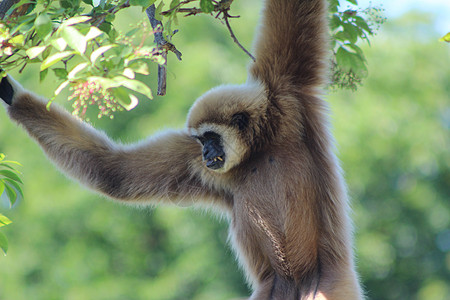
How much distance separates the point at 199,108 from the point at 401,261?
48.2 feet

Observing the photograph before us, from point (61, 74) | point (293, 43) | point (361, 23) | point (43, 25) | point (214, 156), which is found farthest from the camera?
point (361, 23)

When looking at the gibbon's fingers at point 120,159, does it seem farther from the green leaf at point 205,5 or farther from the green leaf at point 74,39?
the green leaf at point 74,39

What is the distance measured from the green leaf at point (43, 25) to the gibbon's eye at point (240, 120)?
1.92 metres

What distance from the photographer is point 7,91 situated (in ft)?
13.7

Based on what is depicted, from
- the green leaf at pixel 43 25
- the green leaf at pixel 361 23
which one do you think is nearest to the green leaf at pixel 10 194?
the green leaf at pixel 43 25

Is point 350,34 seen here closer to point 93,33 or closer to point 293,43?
point 293,43

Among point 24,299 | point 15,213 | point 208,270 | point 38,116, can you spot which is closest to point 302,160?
point 38,116

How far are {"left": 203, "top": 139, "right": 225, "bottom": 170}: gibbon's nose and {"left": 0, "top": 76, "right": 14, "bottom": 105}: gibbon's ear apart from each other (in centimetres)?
160

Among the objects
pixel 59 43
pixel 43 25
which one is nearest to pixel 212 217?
pixel 43 25

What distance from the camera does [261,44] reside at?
4.03 metres

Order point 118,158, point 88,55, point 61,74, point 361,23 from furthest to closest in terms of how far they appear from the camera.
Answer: point 118,158
point 361,23
point 61,74
point 88,55

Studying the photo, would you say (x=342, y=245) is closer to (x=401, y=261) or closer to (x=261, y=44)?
(x=261, y=44)

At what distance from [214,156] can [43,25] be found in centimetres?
191

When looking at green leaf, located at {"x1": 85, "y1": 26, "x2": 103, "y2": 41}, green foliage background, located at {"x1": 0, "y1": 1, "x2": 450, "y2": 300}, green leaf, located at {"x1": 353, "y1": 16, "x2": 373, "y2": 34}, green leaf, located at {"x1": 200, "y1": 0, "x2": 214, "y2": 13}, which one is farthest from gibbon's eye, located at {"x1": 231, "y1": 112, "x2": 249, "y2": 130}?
green foliage background, located at {"x1": 0, "y1": 1, "x2": 450, "y2": 300}
